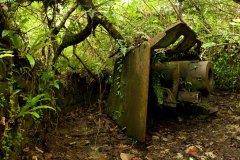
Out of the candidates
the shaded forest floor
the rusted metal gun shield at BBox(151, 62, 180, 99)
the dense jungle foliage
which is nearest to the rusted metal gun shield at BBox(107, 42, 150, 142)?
the shaded forest floor

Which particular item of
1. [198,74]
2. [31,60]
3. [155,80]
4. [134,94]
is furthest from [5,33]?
[198,74]

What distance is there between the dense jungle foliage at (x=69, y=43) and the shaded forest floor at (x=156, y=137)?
37cm

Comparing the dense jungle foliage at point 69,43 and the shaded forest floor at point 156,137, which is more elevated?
the dense jungle foliage at point 69,43

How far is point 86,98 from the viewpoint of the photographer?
18.8ft

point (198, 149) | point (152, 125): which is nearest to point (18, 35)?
point (152, 125)

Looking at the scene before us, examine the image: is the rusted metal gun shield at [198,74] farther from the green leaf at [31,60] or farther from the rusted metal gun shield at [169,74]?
the green leaf at [31,60]

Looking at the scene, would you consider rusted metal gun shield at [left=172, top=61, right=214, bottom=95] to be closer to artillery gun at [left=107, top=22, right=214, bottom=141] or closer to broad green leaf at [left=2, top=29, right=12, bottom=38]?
artillery gun at [left=107, top=22, right=214, bottom=141]

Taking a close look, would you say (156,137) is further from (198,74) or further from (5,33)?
(5,33)

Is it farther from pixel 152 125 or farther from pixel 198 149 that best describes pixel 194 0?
pixel 198 149

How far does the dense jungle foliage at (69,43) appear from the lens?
3342 mm

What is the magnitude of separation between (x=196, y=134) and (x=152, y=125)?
73cm

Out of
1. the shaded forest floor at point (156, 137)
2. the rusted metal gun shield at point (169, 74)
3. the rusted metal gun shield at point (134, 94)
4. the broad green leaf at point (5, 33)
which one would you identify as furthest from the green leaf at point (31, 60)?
the rusted metal gun shield at point (169, 74)

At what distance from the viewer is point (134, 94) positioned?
4.50 metres

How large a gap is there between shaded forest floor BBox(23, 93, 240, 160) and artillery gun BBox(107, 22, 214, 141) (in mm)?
264
